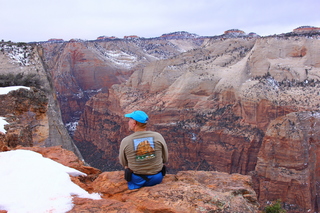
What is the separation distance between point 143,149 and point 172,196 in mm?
877

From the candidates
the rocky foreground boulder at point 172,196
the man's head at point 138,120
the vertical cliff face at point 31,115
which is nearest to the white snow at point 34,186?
the rocky foreground boulder at point 172,196

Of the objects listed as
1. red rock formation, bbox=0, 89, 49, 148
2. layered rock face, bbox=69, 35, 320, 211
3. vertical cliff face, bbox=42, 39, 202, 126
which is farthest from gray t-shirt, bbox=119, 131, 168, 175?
vertical cliff face, bbox=42, 39, 202, 126

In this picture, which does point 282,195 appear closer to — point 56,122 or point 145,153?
point 56,122

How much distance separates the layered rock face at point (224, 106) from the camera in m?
20.8

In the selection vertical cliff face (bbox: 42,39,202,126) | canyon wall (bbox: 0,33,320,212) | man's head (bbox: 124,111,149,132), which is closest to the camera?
man's head (bbox: 124,111,149,132)

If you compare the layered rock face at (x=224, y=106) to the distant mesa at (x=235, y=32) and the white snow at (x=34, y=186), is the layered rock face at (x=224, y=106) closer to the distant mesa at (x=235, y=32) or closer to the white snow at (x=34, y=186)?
the white snow at (x=34, y=186)

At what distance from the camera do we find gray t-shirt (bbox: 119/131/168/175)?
4.10m

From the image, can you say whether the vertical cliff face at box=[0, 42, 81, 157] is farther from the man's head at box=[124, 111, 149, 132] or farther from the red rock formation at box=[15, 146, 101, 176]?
the man's head at box=[124, 111, 149, 132]

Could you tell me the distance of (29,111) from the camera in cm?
1078

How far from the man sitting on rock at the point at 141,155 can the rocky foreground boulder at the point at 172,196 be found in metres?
0.18

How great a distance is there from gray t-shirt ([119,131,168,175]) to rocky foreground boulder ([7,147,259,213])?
31cm

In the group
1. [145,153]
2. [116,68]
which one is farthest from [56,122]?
[116,68]

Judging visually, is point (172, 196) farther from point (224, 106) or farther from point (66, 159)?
point (224, 106)

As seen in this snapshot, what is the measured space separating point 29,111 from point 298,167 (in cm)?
1616
